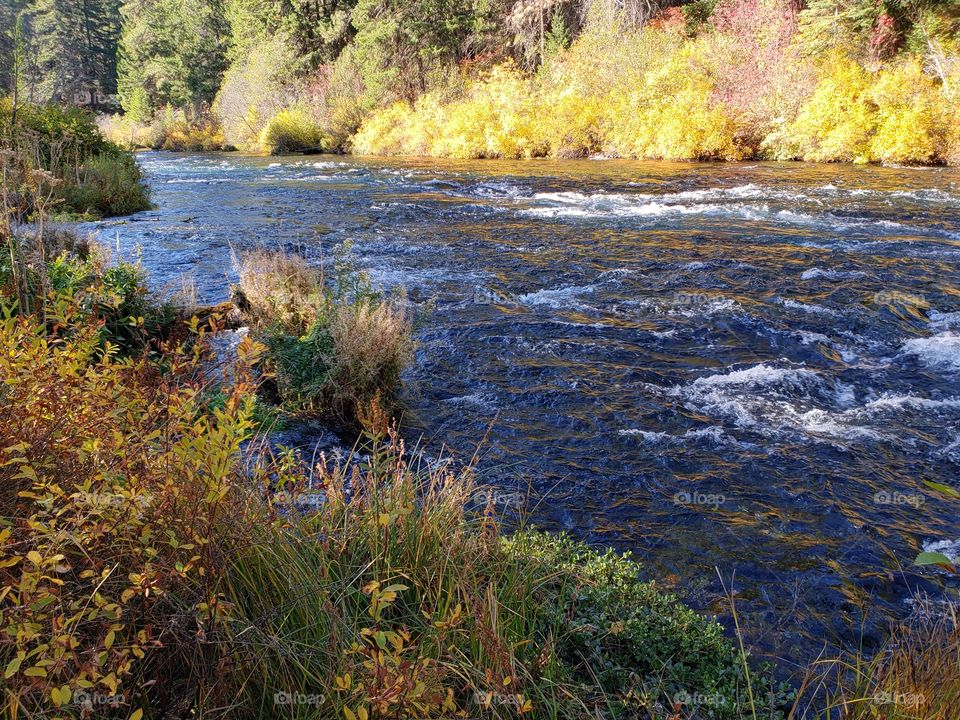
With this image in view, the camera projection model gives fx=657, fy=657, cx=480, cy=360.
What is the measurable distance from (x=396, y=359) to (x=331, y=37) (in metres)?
40.6

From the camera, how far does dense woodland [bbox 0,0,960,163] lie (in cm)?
1983

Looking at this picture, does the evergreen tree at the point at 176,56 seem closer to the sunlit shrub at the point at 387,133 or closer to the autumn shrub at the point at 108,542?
the sunlit shrub at the point at 387,133

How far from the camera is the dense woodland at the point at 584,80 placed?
19.8 metres

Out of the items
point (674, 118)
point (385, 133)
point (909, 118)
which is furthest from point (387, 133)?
point (909, 118)

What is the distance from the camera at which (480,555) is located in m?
2.95

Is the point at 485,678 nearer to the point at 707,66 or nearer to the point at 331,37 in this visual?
the point at 707,66

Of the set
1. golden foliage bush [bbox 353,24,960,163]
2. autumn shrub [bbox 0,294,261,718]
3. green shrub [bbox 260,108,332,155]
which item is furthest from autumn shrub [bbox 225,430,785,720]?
green shrub [bbox 260,108,332,155]

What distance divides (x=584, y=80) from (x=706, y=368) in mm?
23052

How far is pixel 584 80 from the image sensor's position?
26.4 metres

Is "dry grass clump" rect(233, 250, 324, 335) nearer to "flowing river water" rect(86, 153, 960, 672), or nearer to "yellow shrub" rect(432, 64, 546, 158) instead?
"flowing river water" rect(86, 153, 960, 672)

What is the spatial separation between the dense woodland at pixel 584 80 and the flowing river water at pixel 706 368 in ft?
13.6

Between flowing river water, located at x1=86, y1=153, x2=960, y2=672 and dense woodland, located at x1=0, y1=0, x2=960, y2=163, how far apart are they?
13.6ft

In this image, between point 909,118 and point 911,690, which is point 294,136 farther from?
point 911,690

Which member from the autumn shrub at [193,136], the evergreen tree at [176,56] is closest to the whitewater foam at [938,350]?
the autumn shrub at [193,136]
